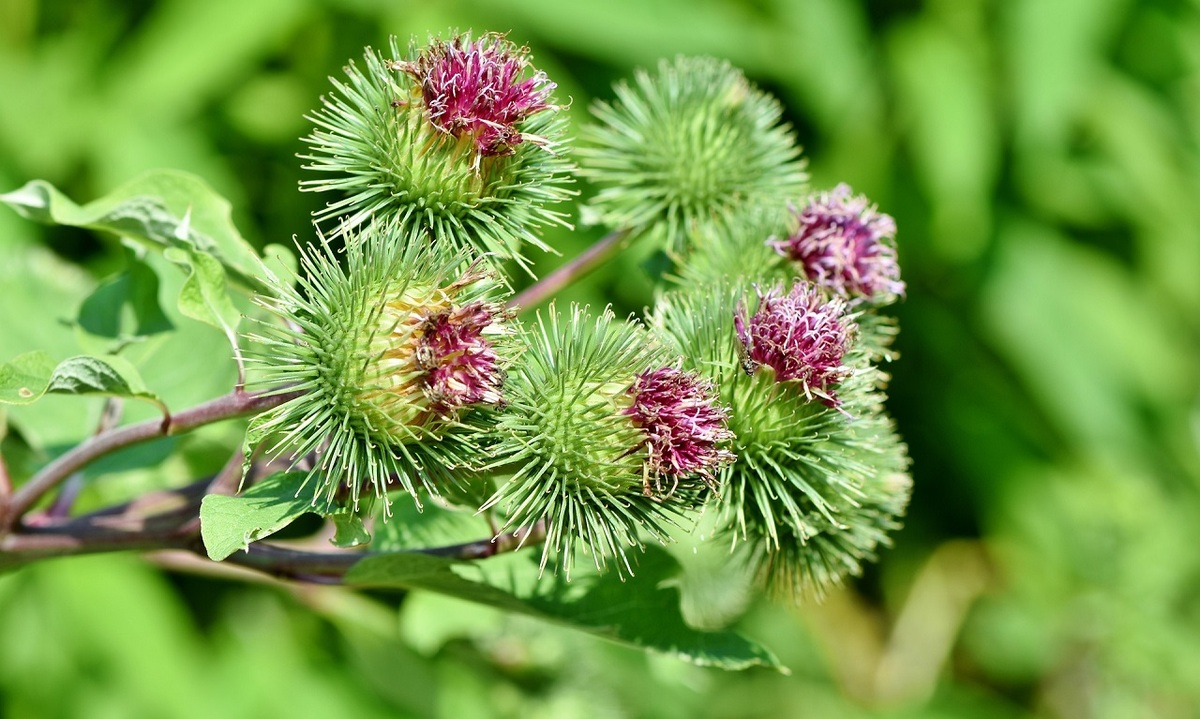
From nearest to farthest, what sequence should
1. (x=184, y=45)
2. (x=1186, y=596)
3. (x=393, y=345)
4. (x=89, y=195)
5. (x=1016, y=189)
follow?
1. (x=393, y=345)
2. (x=184, y=45)
3. (x=89, y=195)
4. (x=1186, y=596)
5. (x=1016, y=189)

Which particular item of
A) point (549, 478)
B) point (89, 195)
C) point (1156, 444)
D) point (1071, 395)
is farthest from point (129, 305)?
point (1156, 444)

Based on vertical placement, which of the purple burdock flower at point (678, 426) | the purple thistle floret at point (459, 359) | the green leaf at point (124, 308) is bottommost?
the green leaf at point (124, 308)

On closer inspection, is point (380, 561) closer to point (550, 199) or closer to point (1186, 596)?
point (550, 199)

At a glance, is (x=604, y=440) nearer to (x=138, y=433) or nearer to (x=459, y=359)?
(x=459, y=359)

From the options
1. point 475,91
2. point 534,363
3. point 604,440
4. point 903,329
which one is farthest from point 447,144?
point 903,329

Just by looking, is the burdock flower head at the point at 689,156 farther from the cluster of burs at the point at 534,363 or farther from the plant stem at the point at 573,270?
the cluster of burs at the point at 534,363

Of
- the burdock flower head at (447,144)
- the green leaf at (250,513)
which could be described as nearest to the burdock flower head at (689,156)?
the burdock flower head at (447,144)

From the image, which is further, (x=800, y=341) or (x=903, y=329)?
(x=903, y=329)
